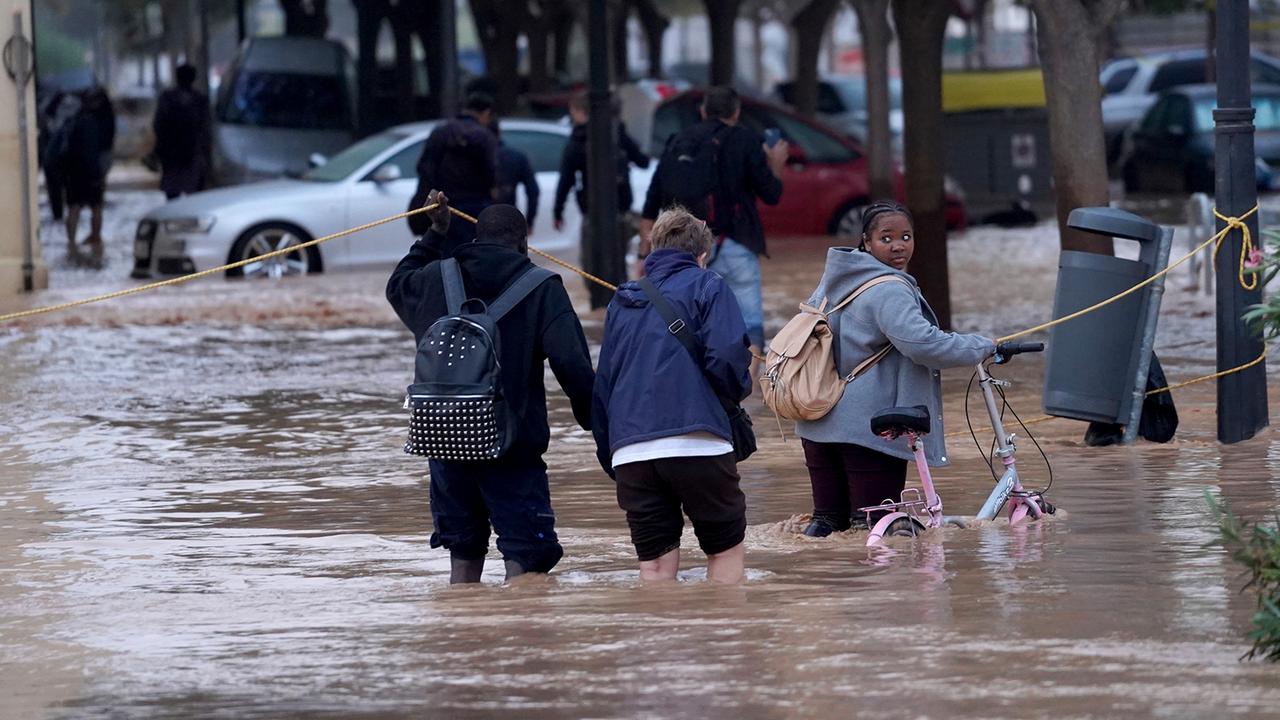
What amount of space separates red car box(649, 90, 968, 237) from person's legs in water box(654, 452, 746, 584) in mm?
15237

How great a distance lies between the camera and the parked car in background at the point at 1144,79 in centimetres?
3309

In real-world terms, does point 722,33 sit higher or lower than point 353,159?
higher

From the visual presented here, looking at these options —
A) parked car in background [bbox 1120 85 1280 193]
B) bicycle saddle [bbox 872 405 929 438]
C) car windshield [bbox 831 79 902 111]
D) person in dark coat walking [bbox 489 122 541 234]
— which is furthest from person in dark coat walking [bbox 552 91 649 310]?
car windshield [bbox 831 79 902 111]

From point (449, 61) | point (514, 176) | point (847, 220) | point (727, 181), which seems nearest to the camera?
point (727, 181)

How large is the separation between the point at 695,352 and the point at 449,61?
1493cm

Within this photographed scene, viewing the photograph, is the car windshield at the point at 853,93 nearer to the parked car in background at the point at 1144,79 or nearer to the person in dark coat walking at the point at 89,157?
the parked car in background at the point at 1144,79

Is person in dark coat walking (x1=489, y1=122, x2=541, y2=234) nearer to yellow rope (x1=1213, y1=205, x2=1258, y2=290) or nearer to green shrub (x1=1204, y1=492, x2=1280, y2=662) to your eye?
yellow rope (x1=1213, y1=205, x2=1258, y2=290)

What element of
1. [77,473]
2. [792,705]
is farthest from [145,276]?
[792,705]

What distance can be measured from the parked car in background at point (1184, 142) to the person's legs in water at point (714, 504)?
21845 millimetres

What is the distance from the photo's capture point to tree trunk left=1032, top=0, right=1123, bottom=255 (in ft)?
38.9

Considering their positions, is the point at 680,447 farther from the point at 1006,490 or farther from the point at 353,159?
the point at 353,159

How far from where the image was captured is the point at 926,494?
7527mm

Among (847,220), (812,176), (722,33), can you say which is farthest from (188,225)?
(722,33)

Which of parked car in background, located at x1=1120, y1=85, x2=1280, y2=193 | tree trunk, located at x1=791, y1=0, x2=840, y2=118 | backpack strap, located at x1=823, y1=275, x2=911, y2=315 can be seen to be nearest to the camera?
backpack strap, located at x1=823, y1=275, x2=911, y2=315
